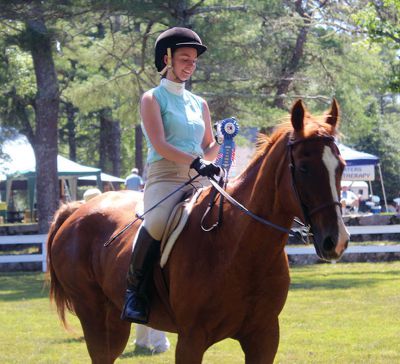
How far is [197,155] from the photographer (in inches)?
238

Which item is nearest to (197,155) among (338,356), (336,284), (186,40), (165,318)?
(186,40)

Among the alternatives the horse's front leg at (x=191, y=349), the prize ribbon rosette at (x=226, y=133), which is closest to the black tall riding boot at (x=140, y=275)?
the horse's front leg at (x=191, y=349)

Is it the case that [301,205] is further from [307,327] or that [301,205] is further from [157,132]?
[307,327]

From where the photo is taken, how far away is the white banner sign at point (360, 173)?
3341cm

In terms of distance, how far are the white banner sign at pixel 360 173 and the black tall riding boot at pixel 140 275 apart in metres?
28.1

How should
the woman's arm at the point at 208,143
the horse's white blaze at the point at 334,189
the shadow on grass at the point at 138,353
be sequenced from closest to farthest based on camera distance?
1. the horse's white blaze at the point at 334,189
2. the woman's arm at the point at 208,143
3. the shadow on grass at the point at 138,353

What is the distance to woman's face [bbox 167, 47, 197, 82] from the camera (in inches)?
234

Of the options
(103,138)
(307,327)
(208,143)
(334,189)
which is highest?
(208,143)

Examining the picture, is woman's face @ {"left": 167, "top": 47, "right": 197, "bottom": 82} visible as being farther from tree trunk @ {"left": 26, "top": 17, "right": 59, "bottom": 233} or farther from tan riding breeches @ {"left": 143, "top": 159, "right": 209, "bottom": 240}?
tree trunk @ {"left": 26, "top": 17, "right": 59, "bottom": 233}

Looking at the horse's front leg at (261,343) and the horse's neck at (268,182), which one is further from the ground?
the horse's neck at (268,182)

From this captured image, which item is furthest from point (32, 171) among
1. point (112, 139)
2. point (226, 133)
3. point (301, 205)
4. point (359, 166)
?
point (301, 205)

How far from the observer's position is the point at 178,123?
5.93 m

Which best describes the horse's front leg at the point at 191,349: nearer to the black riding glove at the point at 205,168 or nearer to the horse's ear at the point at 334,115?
the black riding glove at the point at 205,168

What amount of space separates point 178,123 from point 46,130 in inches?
657
